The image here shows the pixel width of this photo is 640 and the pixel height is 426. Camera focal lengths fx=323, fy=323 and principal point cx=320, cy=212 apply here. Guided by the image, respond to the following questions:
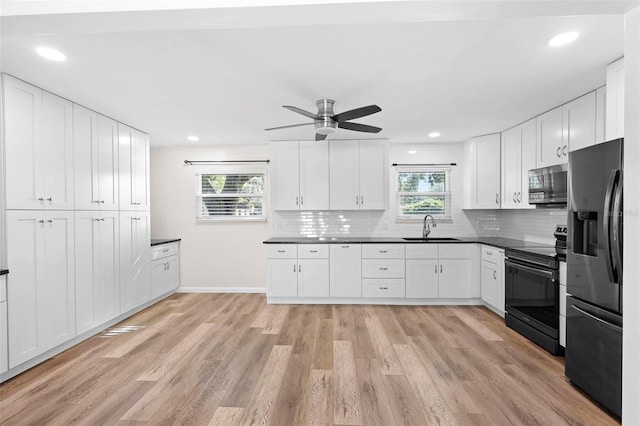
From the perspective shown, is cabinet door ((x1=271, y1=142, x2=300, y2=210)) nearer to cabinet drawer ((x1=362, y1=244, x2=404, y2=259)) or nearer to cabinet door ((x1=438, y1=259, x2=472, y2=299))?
cabinet drawer ((x1=362, y1=244, x2=404, y2=259))

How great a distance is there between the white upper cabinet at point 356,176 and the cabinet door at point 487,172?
1.36m

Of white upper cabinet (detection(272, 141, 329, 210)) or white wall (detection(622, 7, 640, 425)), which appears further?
white upper cabinet (detection(272, 141, 329, 210))

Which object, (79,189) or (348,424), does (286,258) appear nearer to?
(79,189)

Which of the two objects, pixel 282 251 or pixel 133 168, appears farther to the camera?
pixel 282 251

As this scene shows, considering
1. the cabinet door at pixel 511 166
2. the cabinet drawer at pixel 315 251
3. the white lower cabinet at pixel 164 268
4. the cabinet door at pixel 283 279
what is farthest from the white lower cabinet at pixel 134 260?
the cabinet door at pixel 511 166

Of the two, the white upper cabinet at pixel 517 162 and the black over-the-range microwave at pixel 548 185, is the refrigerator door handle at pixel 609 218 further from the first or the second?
the white upper cabinet at pixel 517 162

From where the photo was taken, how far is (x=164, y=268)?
4945mm

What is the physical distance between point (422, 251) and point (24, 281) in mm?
4343

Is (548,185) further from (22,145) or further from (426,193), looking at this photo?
(22,145)

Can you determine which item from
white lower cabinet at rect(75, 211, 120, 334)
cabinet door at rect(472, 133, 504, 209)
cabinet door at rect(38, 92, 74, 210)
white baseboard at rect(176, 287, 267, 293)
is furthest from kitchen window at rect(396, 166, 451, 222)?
cabinet door at rect(38, 92, 74, 210)

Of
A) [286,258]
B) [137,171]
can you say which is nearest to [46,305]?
[137,171]

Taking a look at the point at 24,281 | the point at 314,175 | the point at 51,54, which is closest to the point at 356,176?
the point at 314,175

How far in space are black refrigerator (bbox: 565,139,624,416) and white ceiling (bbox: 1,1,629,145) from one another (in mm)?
813

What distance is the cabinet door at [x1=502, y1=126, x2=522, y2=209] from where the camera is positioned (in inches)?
162
